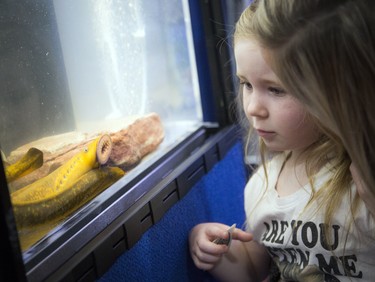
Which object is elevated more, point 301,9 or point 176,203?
point 301,9

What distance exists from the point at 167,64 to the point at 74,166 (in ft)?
→ 2.07

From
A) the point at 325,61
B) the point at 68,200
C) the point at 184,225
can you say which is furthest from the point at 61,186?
the point at 325,61

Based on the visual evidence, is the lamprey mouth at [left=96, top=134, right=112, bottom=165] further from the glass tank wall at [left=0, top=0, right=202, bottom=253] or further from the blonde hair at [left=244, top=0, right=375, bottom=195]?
the blonde hair at [left=244, top=0, right=375, bottom=195]

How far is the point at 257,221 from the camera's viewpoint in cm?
107

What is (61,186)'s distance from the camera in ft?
2.94

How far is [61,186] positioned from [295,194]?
1.41 ft

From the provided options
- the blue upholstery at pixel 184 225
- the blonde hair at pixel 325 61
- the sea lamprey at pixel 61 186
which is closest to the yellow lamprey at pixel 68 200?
the sea lamprey at pixel 61 186

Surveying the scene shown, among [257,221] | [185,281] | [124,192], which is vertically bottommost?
[185,281]

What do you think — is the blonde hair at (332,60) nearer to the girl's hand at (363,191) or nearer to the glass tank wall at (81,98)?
the girl's hand at (363,191)

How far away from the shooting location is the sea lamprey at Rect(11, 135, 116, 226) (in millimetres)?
797

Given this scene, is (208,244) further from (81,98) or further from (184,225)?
(81,98)

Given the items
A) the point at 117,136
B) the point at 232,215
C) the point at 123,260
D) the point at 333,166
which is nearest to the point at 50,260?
the point at 123,260

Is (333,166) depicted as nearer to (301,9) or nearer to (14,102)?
(301,9)

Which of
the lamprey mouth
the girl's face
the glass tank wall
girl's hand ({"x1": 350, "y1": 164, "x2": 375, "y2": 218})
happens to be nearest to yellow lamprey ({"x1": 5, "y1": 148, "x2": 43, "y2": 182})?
the glass tank wall
